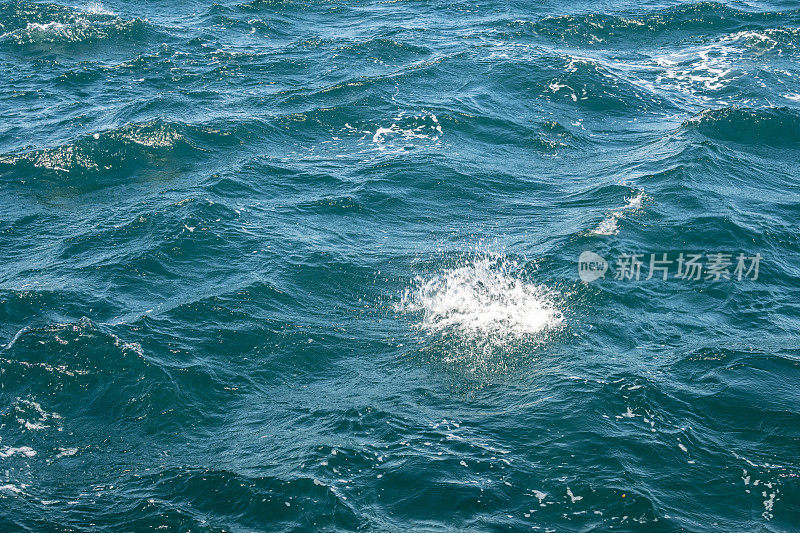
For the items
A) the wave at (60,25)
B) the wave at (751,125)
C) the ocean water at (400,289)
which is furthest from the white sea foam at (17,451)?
the wave at (60,25)

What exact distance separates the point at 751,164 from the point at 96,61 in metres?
35.7

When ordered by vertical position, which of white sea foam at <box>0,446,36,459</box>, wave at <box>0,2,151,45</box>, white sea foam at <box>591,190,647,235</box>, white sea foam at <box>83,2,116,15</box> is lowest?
white sea foam at <box>0,446,36,459</box>

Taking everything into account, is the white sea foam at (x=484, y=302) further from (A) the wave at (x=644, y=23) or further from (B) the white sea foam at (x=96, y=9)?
(B) the white sea foam at (x=96, y=9)

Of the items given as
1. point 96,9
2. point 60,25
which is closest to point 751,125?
point 60,25

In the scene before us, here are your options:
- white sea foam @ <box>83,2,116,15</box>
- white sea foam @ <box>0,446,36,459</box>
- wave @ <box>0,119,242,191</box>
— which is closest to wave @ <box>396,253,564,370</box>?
white sea foam @ <box>0,446,36,459</box>

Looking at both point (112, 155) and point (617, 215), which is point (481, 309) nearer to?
point (617, 215)

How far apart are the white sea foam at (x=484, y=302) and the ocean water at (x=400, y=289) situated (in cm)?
9

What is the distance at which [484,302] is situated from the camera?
72.7ft

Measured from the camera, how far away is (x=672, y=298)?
22.1 meters

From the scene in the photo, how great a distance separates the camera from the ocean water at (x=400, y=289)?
15883 mm

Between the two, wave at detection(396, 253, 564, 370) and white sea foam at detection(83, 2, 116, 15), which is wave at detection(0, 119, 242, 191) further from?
white sea foam at detection(83, 2, 116, 15)

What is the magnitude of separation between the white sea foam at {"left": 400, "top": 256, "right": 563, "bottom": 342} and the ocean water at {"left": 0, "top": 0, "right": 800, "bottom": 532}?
9cm

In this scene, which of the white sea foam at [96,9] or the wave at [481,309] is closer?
the wave at [481,309]

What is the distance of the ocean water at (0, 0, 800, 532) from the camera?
15.9m
